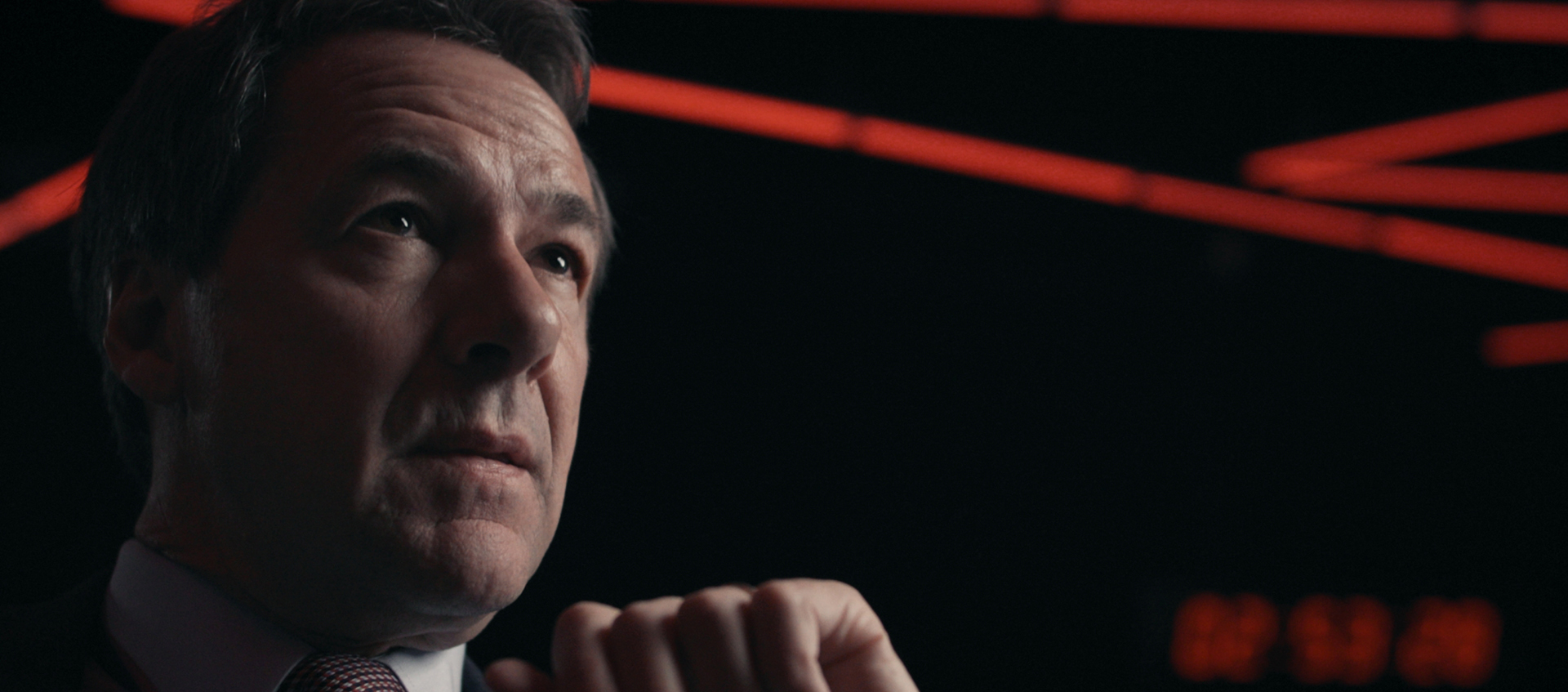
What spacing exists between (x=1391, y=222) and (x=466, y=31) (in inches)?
131

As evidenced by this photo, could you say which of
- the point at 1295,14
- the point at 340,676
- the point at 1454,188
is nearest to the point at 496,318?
the point at 340,676

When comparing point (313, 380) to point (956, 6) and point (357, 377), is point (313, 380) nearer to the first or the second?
point (357, 377)

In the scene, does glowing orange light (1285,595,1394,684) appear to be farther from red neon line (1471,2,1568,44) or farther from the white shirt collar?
the white shirt collar

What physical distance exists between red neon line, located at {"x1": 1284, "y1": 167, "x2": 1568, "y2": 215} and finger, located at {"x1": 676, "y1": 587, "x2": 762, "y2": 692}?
2615 mm

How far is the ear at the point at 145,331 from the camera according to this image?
1008 mm

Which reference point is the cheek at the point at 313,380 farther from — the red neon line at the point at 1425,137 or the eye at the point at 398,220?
the red neon line at the point at 1425,137

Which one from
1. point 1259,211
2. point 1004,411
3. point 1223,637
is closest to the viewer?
point 1259,211

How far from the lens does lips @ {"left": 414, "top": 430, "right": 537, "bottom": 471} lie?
895 millimetres

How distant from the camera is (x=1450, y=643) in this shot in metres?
4.49

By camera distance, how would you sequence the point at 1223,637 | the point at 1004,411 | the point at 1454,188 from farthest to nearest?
the point at 1004,411 < the point at 1223,637 < the point at 1454,188

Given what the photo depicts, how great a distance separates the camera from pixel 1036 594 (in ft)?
15.7

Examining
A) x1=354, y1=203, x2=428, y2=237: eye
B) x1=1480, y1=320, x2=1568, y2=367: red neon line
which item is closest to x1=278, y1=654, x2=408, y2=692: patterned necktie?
x1=354, y1=203, x2=428, y2=237: eye

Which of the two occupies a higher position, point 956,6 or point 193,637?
point 956,6

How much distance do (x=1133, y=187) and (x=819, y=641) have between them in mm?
2662
